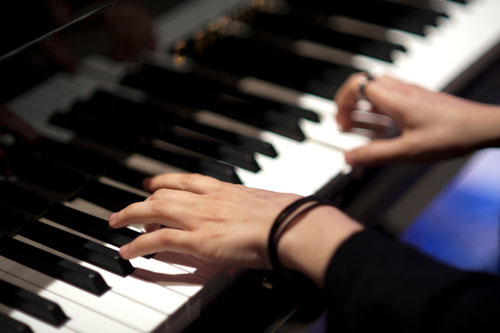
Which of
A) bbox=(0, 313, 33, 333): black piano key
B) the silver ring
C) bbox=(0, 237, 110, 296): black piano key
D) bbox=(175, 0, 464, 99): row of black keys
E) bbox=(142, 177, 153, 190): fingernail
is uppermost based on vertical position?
bbox=(175, 0, 464, 99): row of black keys

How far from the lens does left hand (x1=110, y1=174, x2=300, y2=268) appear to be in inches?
38.9

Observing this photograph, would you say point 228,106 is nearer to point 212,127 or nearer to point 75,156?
point 212,127

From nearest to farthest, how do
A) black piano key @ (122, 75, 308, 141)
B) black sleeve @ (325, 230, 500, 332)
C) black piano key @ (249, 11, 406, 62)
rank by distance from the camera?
black sleeve @ (325, 230, 500, 332)
black piano key @ (122, 75, 308, 141)
black piano key @ (249, 11, 406, 62)

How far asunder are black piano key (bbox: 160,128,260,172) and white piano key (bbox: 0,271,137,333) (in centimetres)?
46

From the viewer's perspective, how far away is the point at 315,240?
0.96m

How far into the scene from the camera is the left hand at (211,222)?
0.99 meters

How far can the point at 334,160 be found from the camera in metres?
1.31

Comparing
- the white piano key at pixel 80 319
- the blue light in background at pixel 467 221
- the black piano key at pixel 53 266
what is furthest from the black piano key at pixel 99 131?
the blue light in background at pixel 467 221

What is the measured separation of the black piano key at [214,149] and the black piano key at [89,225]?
292 mm

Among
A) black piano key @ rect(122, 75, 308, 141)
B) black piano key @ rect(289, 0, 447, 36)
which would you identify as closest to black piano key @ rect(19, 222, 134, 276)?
black piano key @ rect(122, 75, 308, 141)

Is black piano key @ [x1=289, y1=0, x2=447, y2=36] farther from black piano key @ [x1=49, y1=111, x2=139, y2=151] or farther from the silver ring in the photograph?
black piano key @ [x1=49, y1=111, x2=139, y2=151]

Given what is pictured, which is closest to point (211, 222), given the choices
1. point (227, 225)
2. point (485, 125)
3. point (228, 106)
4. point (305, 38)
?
point (227, 225)

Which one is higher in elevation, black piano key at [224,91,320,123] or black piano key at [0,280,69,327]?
black piano key at [224,91,320,123]

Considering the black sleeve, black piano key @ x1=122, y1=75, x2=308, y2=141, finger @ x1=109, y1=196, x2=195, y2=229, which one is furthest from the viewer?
black piano key @ x1=122, y1=75, x2=308, y2=141
